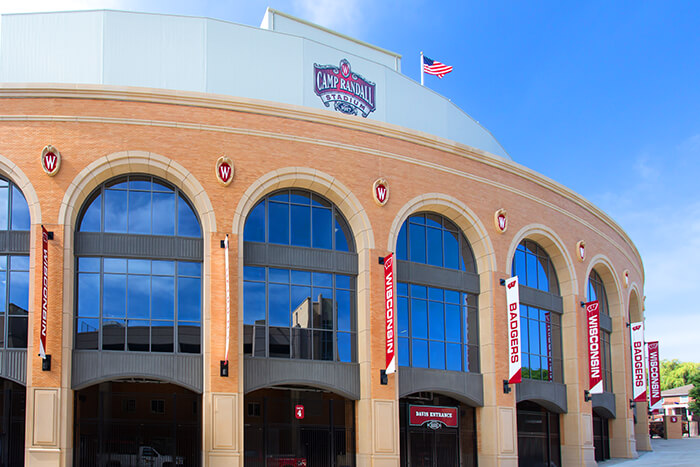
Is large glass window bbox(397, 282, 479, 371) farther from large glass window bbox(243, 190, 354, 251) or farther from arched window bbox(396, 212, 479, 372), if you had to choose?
Answer: large glass window bbox(243, 190, 354, 251)

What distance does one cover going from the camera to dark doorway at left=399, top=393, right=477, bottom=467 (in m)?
29.9

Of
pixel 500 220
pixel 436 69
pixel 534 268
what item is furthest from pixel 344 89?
pixel 534 268

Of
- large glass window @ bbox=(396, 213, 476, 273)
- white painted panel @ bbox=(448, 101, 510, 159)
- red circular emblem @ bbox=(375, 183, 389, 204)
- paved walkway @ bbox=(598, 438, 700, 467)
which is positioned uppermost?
white painted panel @ bbox=(448, 101, 510, 159)

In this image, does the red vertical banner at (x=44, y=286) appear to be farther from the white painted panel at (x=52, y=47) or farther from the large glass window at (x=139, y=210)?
the white painted panel at (x=52, y=47)

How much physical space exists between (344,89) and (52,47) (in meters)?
12.5

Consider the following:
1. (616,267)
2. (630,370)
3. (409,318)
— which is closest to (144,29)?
(409,318)

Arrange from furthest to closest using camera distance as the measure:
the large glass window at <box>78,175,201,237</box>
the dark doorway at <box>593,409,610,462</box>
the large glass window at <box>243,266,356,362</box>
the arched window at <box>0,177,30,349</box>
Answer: the dark doorway at <box>593,409,610,462</box>
the large glass window at <box>243,266,356,362</box>
the large glass window at <box>78,175,201,237</box>
the arched window at <box>0,177,30,349</box>

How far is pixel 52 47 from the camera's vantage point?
30641 millimetres

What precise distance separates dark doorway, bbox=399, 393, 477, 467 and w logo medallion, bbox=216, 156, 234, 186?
11.3 metres

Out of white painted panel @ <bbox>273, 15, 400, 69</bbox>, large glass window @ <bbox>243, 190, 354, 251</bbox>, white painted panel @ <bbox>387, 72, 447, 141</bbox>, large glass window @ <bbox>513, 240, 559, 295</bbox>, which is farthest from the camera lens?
white painted panel @ <bbox>387, 72, 447, 141</bbox>

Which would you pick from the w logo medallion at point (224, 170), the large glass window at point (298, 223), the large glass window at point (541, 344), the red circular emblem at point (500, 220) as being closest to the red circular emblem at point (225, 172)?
the w logo medallion at point (224, 170)

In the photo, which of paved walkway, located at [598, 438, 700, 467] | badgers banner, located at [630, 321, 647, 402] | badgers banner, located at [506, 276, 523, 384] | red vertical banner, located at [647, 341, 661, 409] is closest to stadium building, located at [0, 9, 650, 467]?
badgers banner, located at [506, 276, 523, 384]

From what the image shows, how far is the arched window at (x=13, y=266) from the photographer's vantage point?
2450cm

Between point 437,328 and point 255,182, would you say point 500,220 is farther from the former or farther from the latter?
point 255,182
